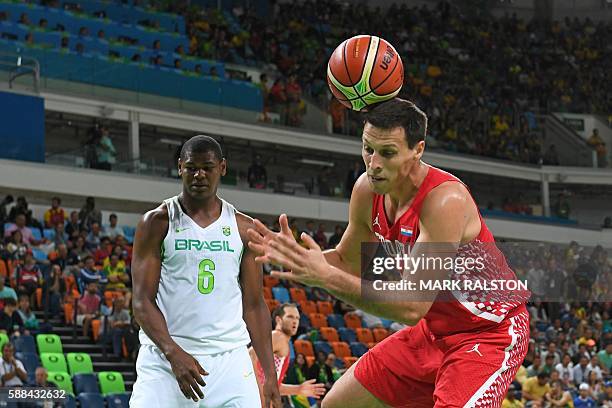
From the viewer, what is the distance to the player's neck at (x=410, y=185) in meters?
5.19

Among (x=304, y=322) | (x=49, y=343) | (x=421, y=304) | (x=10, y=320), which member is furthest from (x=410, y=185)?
(x=304, y=322)

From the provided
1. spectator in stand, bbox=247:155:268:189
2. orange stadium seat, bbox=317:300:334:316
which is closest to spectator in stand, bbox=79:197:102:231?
orange stadium seat, bbox=317:300:334:316

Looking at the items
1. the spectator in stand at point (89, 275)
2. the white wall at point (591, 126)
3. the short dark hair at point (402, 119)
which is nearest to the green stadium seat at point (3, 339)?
the spectator in stand at point (89, 275)

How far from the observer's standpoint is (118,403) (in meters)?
13.4

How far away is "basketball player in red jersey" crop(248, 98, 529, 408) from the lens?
498cm

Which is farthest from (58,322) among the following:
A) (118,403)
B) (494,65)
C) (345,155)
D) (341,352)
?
(494,65)

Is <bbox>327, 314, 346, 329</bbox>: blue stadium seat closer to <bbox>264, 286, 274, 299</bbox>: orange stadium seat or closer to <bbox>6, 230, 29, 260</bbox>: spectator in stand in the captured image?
<bbox>264, 286, 274, 299</bbox>: orange stadium seat

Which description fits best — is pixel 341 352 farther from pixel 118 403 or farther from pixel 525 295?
pixel 525 295

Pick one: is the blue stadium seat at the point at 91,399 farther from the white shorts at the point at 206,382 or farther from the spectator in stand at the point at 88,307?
the white shorts at the point at 206,382

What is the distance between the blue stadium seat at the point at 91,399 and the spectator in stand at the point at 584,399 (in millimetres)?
8728

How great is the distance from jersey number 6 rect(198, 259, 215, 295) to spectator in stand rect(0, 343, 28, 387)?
7.34m

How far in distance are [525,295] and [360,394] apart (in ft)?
3.47

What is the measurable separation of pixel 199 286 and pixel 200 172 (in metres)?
0.68

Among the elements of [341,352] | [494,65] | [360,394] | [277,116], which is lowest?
[341,352]
